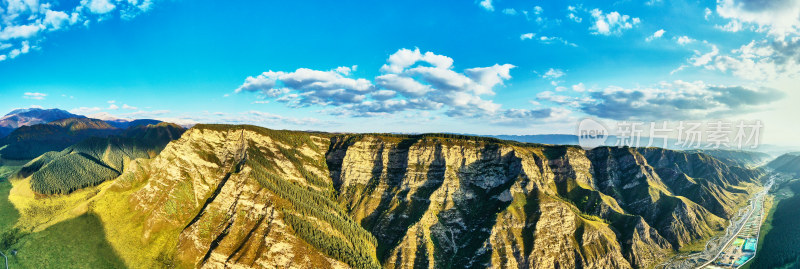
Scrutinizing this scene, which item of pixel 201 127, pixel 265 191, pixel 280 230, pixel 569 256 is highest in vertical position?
pixel 201 127

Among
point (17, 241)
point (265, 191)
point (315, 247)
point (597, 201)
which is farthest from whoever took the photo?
point (597, 201)

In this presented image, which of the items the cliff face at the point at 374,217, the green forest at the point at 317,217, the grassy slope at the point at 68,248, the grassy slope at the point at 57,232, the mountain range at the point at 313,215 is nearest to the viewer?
the grassy slope at the point at 68,248

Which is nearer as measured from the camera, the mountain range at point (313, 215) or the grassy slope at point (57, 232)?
the grassy slope at point (57, 232)

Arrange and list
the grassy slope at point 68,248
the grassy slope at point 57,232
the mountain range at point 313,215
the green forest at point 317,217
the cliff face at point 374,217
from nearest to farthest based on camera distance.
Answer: the grassy slope at point 68,248, the grassy slope at point 57,232, the mountain range at point 313,215, the cliff face at point 374,217, the green forest at point 317,217

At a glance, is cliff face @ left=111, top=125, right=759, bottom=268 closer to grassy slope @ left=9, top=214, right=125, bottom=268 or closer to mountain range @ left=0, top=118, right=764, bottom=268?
mountain range @ left=0, top=118, right=764, bottom=268

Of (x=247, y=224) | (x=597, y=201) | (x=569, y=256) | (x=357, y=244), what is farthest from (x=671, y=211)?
(x=247, y=224)

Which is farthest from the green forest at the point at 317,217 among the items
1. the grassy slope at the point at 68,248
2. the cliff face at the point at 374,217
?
the grassy slope at the point at 68,248

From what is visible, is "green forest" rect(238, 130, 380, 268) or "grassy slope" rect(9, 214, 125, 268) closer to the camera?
"grassy slope" rect(9, 214, 125, 268)

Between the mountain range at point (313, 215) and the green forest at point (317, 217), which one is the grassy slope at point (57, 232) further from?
the green forest at point (317, 217)

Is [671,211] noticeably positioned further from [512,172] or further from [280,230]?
[280,230]

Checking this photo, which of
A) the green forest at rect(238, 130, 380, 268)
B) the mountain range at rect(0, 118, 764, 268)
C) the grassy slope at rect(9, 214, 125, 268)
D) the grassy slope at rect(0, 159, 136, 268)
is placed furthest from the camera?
the green forest at rect(238, 130, 380, 268)

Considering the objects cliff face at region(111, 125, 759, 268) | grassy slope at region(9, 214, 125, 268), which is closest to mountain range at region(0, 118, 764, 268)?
cliff face at region(111, 125, 759, 268)
